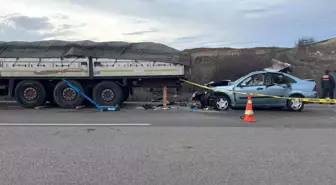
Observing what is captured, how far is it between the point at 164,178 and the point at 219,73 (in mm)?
17365

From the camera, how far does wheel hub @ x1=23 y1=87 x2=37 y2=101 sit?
13438 mm

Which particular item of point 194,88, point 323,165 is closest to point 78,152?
point 323,165

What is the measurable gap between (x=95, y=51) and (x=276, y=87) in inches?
264

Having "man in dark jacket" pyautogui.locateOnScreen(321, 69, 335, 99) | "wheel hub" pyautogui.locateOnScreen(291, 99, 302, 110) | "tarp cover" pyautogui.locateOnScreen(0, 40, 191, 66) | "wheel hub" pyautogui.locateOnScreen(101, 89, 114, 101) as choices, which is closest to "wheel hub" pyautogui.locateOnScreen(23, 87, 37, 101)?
"tarp cover" pyautogui.locateOnScreen(0, 40, 191, 66)

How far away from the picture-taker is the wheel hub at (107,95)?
529 inches

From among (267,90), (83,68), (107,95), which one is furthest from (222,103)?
(83,68)

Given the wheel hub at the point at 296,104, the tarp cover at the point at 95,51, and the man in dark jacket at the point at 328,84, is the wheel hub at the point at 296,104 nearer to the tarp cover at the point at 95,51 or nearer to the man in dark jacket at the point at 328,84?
the tarp cover at the point at 95,51

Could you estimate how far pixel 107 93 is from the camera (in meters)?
13.5

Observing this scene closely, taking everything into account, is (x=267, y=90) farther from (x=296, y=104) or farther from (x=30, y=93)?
(x=30, y=93)

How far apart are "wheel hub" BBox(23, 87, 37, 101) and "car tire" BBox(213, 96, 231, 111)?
22.0 ft

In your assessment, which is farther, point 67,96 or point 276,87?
point 67,96

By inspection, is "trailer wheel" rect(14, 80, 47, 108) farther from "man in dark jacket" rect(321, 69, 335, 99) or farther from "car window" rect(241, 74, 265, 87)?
"man in dark jacket" rect(321, 69, 335, 99)

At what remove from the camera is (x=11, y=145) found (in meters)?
6.65

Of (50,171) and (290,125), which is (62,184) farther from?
(290,125)
